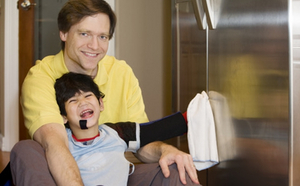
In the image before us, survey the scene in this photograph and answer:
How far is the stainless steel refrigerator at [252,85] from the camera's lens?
1.17 meters

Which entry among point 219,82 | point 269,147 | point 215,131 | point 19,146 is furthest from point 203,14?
point 19,146

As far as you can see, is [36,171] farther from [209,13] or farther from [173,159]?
[209,13]

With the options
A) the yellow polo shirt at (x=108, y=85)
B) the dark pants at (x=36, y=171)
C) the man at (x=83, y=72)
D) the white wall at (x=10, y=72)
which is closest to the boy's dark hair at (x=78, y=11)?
the man at (x=83, y=72)

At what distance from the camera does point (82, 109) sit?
4.82 feet

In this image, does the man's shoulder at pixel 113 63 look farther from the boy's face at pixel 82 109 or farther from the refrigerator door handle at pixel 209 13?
the refrigerator door handle at pixel 209 13

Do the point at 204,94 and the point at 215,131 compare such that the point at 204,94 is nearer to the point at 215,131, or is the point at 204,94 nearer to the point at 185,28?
the point at 215,131

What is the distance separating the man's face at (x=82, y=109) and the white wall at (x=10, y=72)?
200 cm

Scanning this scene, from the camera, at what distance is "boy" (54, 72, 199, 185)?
4.64 feet

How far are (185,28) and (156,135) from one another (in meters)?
0.97

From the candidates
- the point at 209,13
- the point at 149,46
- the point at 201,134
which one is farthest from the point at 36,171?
the point at 149,46

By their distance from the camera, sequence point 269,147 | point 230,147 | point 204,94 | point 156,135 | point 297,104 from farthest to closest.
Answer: point 204,94
point 230,147
point 156,135
point 269,147
point 297,104

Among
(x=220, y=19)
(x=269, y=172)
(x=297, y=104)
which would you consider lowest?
(x=269, y=172)

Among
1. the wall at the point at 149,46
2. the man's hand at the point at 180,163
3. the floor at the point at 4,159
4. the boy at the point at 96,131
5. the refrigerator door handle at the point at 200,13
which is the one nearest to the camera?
the man's hand at the point at 180,163

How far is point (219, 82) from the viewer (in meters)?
1.70
